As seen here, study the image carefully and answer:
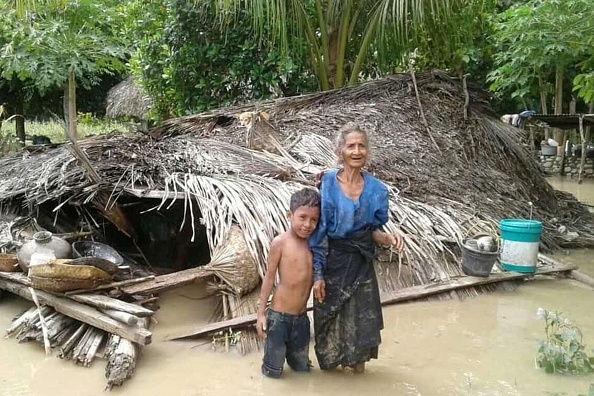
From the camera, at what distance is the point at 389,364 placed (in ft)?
12.6

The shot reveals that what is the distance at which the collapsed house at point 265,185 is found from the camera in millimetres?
4836

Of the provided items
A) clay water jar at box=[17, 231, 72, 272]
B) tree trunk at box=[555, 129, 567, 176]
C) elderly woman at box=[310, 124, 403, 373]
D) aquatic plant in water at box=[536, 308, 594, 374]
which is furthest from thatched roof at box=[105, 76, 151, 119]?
aquatic plant in water at box=[536, 308, 594, 374]

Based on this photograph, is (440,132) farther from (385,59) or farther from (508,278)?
(508,278)

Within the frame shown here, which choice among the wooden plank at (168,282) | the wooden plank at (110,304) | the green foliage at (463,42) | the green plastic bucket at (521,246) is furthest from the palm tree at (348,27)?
the wooden plank at (110,304)

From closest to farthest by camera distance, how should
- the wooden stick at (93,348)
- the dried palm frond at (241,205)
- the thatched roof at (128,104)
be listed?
the wooden stick at (93,348) → the dried palm frond at (241,205) → the thatched roof at (128,104)

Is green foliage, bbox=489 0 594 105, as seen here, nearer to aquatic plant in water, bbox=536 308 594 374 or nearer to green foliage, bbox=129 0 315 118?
green foliage, bbox=129 0 315 118

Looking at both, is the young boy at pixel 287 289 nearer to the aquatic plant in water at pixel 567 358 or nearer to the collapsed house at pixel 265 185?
the collapsed house at pixel 265 185

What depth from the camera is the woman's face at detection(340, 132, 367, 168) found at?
321cm

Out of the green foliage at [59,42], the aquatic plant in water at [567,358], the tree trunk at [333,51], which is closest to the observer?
the aquatic plant in water at [567,358]

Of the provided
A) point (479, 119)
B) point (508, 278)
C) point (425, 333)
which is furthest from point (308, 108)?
point (425, 333)

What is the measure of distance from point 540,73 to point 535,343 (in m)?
9.56

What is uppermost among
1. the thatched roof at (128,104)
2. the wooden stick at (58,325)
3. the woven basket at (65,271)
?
the thatched roof at (128,104)

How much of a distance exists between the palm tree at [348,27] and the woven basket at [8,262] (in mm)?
3836

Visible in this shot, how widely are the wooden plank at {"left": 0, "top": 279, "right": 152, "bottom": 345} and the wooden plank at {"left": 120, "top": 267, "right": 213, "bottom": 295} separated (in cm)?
35
